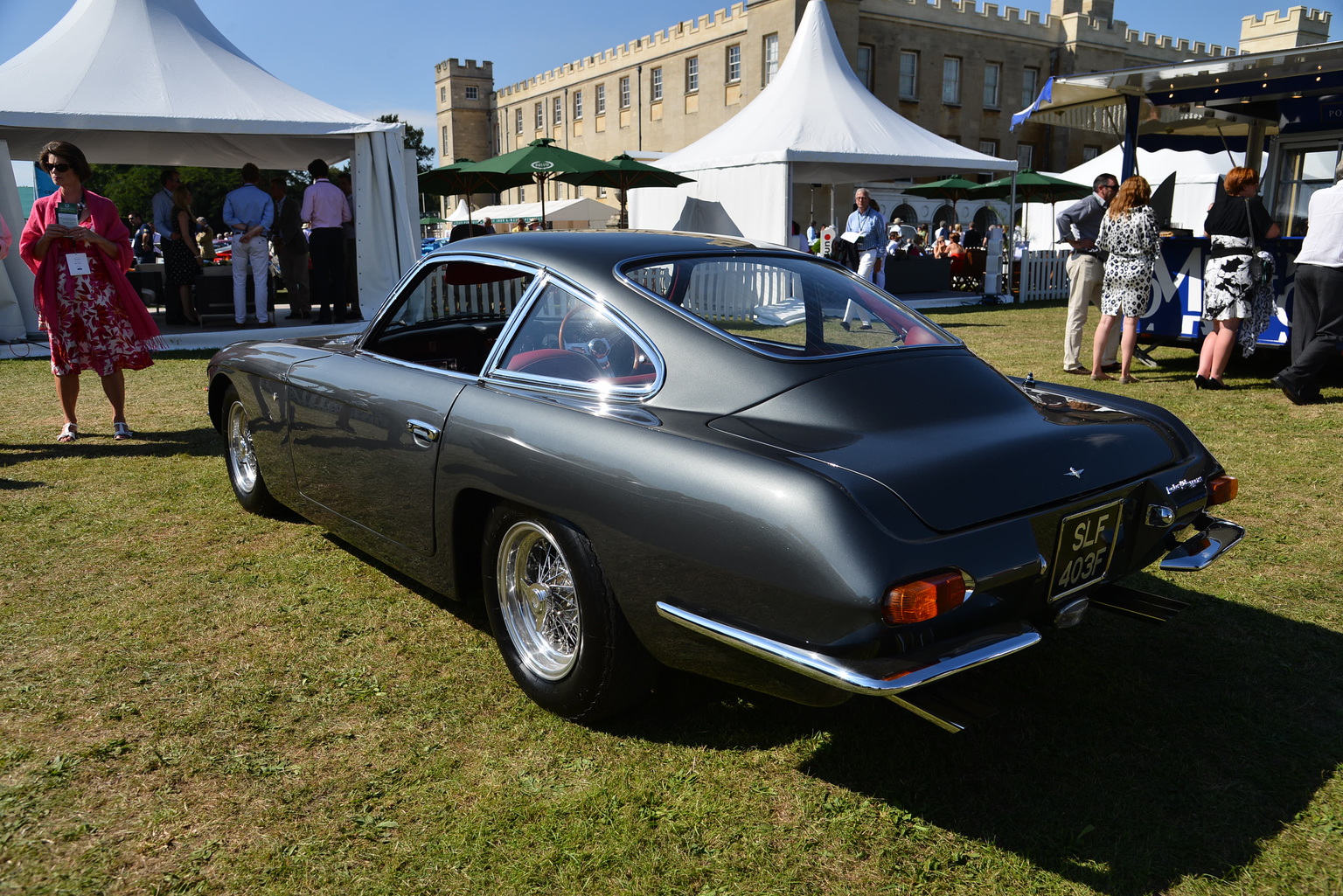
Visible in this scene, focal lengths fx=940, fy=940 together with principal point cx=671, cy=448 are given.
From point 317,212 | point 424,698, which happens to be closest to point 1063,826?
point 424,698

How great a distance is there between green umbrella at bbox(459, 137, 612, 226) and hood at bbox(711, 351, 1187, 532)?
13.9 metres

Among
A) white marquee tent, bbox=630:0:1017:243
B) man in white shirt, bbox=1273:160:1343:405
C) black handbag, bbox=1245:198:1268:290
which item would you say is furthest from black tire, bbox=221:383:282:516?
white marquee tent, bbox=630:0:1017:243

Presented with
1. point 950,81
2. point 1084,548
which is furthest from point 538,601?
point 950,81

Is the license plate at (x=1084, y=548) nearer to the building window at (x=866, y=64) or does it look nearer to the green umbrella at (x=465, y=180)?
the green umbrella at (x=465, y=180)

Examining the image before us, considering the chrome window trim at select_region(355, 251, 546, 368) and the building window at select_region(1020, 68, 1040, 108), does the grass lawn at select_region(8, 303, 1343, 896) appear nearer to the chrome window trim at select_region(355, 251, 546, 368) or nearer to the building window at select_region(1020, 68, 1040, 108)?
the chrome window trim at select_region(355, 251, 546, 368)

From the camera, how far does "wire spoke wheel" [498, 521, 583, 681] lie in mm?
2754

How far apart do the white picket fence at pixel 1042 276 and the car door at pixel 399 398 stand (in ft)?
53.3

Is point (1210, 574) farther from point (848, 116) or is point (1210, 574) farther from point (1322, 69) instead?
point (848, 116)

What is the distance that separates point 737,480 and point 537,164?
1463 cm

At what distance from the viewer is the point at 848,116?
1673 centimetres

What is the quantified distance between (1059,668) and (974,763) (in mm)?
683

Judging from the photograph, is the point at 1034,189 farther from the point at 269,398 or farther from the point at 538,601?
the point at 538,601

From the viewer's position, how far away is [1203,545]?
9.28 ft

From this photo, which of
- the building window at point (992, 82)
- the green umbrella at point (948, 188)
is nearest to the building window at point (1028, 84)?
the building window at point (992, 82)
